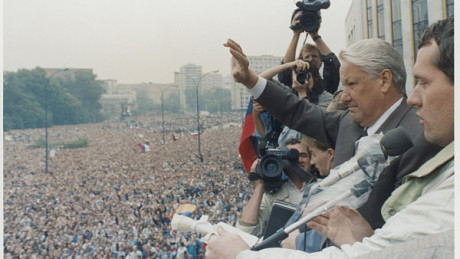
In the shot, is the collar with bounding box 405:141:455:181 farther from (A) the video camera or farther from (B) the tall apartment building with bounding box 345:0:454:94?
(B) the tall apartment building with bounding box 345:0:454:94

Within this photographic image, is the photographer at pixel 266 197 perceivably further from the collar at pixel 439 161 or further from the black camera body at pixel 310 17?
the collar at pixel 439 161

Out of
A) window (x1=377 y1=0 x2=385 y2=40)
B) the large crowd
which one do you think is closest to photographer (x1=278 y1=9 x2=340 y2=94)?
the large crowd

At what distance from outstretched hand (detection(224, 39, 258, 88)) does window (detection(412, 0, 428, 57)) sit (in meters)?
5.99

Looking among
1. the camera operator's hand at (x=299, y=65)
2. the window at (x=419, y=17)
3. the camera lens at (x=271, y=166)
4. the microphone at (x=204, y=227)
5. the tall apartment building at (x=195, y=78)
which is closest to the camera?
the microphone at (x=204, y=227)

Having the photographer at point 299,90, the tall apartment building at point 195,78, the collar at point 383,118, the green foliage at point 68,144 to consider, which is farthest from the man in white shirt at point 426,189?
the green foliage at point 68,144

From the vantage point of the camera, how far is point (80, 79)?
1712 cm

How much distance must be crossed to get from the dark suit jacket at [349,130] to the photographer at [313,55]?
0.58 meters

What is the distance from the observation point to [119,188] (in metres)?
11.3

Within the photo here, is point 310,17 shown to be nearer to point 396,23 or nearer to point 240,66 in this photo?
point 240,66

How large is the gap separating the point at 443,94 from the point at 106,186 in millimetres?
11862

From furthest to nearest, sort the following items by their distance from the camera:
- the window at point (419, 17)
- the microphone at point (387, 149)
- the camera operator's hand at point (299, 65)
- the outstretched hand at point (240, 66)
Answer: the window at point (419, 17) < the camera operator's hand at point (299, 65) < the outstretched hand at point (240, 66) < the microphone at point (387, 149)

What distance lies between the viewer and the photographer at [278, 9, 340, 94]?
1.79 metres

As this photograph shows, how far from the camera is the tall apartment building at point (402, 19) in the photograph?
19.8 ft

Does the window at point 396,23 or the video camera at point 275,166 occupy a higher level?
the window at point 396,23
